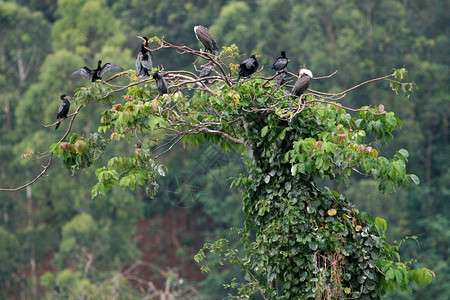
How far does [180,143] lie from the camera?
15.9 m

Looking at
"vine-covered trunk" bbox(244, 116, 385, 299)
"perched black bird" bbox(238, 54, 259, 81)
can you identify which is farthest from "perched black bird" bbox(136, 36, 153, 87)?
"vine-covered trunk" bbox(244, 116, 385, 299)

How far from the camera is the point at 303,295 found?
4074 mm

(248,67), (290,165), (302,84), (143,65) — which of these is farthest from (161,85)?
(290,165)

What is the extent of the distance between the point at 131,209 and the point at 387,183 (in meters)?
11.7

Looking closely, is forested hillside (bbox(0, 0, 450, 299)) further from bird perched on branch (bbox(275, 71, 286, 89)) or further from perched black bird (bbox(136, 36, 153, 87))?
perched black bird (bbox(136, 36, 153, 87))

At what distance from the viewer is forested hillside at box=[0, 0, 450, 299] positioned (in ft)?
47.1

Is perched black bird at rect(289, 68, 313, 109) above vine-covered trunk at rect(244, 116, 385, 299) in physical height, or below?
above

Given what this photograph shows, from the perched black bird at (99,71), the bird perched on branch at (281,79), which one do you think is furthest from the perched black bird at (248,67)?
the perched black bird at (99,71)

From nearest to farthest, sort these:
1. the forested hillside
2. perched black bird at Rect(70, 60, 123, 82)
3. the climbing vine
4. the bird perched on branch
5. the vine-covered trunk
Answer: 1. the climbing vine
2. the vine-covered trunk
3. perched black bird at Rect(70, 60, 123, 82)
4. the bird perched on branch
5. the forested hillside

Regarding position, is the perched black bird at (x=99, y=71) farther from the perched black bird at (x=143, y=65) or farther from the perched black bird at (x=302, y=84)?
the perched black bird at (x=302, y=84)

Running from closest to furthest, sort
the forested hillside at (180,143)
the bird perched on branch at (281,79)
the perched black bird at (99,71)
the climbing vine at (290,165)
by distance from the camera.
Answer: the climbing vine at (290,165) → the perched black bird at (99,71) → the bird perched on branch at (281,79) → the forested hillside at (180,143)

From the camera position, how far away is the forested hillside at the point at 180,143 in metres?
14.4

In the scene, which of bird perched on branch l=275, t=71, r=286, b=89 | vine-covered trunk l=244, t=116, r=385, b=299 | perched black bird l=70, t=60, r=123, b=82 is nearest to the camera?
vine-covered trunk l=244, t=116, r=385, b=299

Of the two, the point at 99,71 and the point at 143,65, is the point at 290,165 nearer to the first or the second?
the point at 143,65
